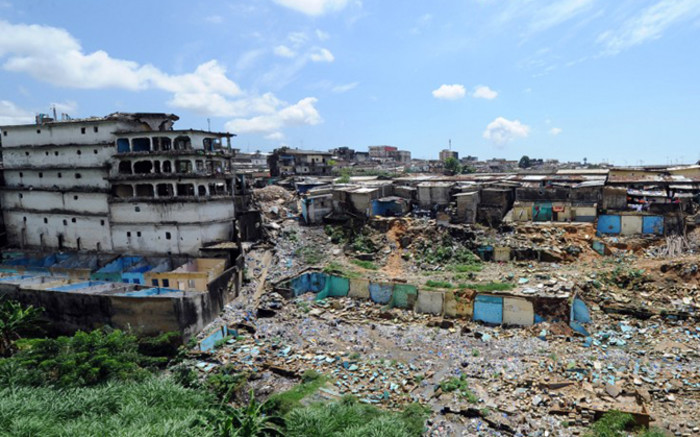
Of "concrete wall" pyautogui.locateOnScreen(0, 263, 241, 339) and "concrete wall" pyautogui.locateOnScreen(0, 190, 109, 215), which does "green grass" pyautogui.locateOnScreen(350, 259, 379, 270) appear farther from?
"concrete wall" pyautogui.locateOnScreen(0, 190, 109, 215)

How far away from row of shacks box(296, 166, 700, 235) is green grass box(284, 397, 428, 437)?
1752cm

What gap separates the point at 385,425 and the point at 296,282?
41.6ft

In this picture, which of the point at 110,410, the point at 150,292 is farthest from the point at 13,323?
the point at 110,410

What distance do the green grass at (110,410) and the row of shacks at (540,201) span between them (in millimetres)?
19022

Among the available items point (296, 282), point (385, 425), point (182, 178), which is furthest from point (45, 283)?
point (385, 425)

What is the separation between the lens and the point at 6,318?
1911cm

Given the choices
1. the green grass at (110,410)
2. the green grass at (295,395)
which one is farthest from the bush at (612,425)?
the green grass at (110,410)

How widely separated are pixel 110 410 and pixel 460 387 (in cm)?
1112

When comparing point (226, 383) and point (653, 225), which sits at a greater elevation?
point (653, 225)

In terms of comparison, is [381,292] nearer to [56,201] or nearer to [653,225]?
[653,225]

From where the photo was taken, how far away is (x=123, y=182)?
88.4ft

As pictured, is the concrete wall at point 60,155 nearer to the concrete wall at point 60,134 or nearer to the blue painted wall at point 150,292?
the concrete wall at point 60,134

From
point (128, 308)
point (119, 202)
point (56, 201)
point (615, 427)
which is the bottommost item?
point (615, 427)

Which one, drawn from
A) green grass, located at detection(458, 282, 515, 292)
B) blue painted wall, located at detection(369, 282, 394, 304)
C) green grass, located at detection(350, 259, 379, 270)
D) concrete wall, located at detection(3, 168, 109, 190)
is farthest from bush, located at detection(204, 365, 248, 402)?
concrete wall, located at detection(3, 168, 109, 190)
